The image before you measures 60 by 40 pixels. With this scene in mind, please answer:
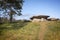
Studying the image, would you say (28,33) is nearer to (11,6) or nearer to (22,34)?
(22,34)

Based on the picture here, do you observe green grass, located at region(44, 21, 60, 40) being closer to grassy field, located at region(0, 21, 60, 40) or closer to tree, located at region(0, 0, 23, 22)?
grassy field, located at region(0, 21, 60, 40)

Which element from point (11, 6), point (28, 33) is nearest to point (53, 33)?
point (28, 33)

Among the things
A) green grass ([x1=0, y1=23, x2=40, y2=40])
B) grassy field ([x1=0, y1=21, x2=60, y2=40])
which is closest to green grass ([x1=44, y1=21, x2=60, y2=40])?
grassy field ([x1=0, y1=21, x2=60, y2=40])

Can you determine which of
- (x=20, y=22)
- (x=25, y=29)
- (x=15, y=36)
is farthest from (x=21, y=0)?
(x=15, y=36)

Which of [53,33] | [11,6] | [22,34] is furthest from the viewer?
[11,6]

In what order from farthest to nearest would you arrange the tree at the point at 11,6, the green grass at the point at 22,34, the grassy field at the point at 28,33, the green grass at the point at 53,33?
the tree at the point at 11,6, the green grass at the point at 22,34, the grassy field at the point at 28,33, the green grass at the point at 53,33

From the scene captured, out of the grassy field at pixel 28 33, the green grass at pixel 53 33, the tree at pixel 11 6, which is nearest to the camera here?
the green grass at pixel 53 33

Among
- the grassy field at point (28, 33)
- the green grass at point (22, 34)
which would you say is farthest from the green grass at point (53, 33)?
the green grass at point (22, 34)

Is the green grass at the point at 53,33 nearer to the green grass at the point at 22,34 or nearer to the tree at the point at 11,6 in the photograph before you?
the green grass at the point at 22,34

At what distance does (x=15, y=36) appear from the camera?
884 cm

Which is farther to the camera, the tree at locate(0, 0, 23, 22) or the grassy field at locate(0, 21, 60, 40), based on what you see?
the tree at locate(0, 0, 23, 22)

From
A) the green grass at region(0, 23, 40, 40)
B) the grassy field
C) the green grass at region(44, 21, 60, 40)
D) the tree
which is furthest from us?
the tree

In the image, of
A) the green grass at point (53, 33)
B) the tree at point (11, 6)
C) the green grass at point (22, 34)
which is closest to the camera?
the green grass at point (53, 33)

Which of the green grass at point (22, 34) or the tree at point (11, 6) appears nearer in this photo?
the green grass at point (22, 34)
